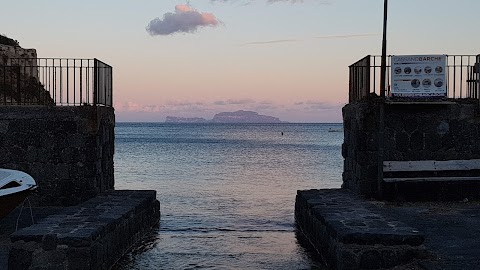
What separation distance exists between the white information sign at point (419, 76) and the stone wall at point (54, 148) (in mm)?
7725

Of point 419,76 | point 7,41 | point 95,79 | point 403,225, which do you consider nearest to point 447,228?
point 403,225

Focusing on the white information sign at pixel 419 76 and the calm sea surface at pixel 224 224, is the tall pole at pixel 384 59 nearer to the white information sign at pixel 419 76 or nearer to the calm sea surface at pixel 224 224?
the white information sign at pixel 419 76

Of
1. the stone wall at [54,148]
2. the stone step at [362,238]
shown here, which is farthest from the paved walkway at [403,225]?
the stone wall at [54,148]

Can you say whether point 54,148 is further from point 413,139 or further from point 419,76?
point 419,76

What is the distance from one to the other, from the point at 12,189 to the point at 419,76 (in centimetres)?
1032

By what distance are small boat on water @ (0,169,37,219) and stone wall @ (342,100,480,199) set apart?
8.15 meters

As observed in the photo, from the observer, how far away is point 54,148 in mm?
15266

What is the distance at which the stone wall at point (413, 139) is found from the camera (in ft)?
52.4

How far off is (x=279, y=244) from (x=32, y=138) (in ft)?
21.2

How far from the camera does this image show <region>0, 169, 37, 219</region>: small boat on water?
11.7m

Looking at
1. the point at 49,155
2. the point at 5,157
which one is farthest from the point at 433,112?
the point at 5,157

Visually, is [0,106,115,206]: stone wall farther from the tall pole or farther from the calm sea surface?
the tall pole

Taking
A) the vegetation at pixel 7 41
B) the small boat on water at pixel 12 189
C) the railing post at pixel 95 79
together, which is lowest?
the small boat on water at pixel 12 189

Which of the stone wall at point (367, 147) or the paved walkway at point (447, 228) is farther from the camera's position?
the stone wall at point (367, 147)
